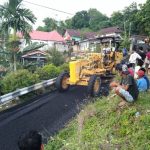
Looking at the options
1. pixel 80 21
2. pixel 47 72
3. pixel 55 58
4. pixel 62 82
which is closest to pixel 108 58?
pixel 62 82

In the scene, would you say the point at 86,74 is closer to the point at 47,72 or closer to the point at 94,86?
the point at 94,86

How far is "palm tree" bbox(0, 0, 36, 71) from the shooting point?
854 inches

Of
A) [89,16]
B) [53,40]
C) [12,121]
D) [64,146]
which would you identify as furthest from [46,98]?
[89,16]

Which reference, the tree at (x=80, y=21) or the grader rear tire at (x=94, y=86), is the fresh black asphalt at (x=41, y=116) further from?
the tree at (x=80, y=21)

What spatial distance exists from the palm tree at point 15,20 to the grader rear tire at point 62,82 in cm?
789

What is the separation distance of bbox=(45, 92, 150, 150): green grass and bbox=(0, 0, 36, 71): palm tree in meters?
13.0

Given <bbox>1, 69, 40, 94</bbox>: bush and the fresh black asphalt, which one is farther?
<bbox>1, 69, 40, 94</bbox>: bush

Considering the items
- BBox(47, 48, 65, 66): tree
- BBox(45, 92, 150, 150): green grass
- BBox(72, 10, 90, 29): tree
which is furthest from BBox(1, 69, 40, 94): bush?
BBox(72, 10, 90, 29): tree

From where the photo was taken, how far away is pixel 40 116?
10.6 m

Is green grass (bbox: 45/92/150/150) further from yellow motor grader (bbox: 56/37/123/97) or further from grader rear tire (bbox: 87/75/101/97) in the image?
yellow motor grader (bbox: 56/37/123/97)

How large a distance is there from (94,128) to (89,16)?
104 m

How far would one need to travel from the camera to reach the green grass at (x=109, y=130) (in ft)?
22.5

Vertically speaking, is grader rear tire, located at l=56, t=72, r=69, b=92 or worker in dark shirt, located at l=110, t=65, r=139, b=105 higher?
worker in dark shirt, located at l=110, t=65, r=139, b=105

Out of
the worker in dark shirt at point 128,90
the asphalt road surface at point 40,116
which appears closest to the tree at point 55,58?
the asphalt road surface at point 40,116
